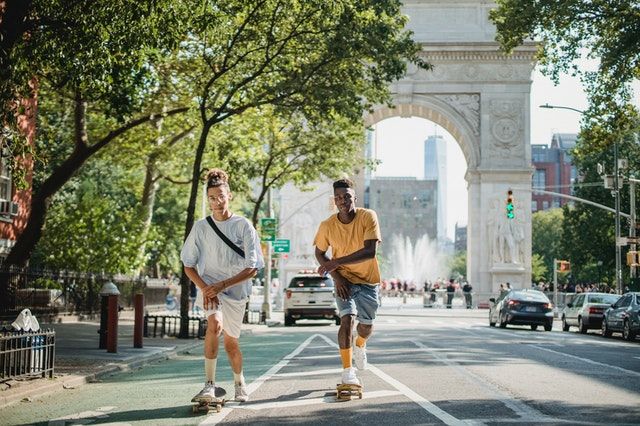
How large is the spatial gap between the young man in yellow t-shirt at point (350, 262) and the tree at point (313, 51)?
12.9 m

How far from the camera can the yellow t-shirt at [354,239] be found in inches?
391

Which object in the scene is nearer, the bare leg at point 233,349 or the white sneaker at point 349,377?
the bare leg at point 233,349

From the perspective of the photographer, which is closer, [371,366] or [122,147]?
[371,366]

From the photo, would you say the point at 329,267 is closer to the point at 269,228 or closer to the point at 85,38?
the point at 85,38

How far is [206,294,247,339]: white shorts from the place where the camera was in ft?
30.1

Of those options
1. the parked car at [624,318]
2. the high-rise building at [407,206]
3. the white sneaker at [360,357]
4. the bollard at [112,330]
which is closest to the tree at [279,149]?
the parked car at [624,318]

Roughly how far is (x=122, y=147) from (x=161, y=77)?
316 inches

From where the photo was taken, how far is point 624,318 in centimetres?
2909

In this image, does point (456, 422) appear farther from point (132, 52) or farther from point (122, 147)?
point (122, 147)

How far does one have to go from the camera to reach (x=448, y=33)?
55.5m

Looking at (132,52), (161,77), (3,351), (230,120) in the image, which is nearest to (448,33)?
(230,120)

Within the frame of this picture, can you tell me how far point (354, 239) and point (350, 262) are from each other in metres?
0.27

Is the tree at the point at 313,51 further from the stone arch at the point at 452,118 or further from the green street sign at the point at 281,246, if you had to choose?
the stone arch at the point at 452,118

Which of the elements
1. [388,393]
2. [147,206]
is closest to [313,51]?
[388,393]
